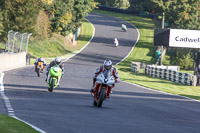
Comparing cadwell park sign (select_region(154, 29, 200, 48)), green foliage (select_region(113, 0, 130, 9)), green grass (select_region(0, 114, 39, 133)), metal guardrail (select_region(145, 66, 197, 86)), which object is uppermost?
green foliage (select_region(113, 0, 130, 9))

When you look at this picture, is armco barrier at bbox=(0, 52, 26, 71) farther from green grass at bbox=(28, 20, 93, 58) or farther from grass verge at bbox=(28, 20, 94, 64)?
green grass at bbox=(28, 20, 93, 58)

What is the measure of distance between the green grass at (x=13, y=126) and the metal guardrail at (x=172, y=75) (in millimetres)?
29827

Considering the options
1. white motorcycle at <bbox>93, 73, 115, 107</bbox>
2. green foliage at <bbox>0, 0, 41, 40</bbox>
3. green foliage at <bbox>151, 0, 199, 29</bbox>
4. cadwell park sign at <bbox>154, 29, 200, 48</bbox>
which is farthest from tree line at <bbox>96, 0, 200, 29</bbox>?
white motorcycle at <bbox>93, 73, 115, 107</bbox>

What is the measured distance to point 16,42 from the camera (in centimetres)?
4097

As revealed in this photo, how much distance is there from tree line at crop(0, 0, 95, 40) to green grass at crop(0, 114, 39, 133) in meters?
40.8

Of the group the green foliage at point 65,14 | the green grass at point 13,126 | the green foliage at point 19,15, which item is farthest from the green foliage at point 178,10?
the green grass at point 13,126

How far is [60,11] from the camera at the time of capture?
63.6 metres

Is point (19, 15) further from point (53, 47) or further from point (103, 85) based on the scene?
point (103, 85)

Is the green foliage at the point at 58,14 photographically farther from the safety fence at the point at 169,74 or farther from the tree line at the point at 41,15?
the safety fence at the point at 169,74

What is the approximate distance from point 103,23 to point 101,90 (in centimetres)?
7668

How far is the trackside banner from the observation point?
127ft

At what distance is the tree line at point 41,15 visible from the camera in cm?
5356

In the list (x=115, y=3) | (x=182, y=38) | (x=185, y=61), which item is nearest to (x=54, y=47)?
(x=185, y=61)

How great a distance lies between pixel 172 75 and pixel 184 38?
15.4 ft
